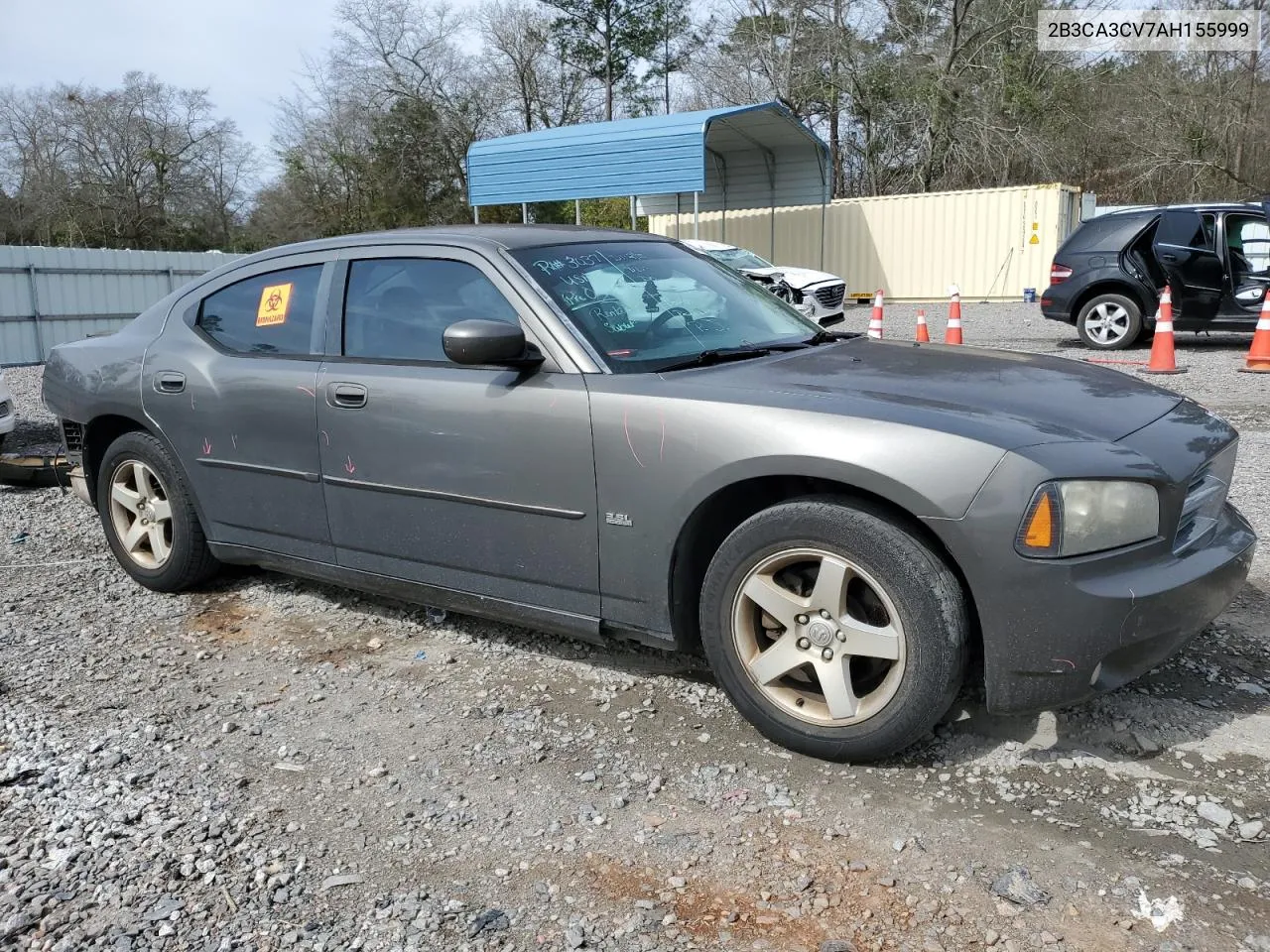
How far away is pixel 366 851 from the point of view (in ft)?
8.29

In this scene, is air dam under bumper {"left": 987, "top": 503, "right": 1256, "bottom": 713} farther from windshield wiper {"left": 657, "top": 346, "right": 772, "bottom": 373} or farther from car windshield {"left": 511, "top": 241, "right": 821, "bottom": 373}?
car windshield {"left": 511, "top": 241, "right": 821, "bottom": 373}

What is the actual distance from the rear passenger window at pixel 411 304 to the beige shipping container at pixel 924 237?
21.4 metres

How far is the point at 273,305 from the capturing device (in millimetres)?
4090

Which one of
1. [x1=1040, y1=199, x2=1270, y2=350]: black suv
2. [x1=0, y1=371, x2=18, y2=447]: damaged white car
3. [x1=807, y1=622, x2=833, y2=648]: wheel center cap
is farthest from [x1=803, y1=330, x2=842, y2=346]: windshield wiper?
[x1=1040, y1=199, x2=1270, y2=350]: black suv

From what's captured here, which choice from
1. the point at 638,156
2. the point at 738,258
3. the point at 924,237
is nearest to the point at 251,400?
the point at 738,258

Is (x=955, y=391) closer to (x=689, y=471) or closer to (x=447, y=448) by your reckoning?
(x=689, y=471)

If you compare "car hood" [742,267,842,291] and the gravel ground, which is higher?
"car hood" [742,267,842,291]

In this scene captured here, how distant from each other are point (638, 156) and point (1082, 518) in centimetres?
1971

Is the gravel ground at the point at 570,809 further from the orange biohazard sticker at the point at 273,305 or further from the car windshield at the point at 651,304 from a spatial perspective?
the orange biohazard sticker at the point at 273,305

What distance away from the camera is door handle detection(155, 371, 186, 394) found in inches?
165

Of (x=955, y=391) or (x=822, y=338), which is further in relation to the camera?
(x=822, y=338)

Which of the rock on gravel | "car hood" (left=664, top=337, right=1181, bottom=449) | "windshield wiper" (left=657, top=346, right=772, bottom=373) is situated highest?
"windshield wiper" (left=657, top=346, right=772, bottom=373)

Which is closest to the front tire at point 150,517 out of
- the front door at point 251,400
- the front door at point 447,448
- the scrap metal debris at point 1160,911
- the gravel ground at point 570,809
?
the front door at point 251,400

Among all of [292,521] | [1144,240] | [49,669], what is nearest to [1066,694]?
[292,521]
